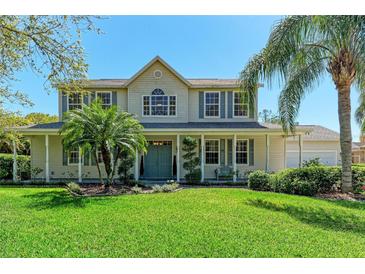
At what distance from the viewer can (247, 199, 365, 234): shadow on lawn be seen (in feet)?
22.0

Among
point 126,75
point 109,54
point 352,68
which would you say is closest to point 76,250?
point 109,54

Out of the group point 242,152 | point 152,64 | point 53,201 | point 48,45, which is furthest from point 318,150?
point 48,45

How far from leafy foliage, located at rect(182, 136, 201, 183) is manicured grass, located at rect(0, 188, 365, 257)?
5234mm

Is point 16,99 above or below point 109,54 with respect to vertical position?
below

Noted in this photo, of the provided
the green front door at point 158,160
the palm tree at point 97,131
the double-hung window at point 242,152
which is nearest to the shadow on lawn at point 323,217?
the palm tree at point 97,131

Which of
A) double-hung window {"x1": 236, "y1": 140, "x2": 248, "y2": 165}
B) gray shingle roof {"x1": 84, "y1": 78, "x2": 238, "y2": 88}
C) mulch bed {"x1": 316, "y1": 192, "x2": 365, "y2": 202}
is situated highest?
gray shingle roof {"x1": 84, "y1": 78, "x2": 238, "y2": 88}

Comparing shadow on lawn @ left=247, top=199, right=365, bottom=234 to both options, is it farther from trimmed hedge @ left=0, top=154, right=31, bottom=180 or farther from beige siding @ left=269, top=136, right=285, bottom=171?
trimmed hedge @ left=0, top=154, right=31, bottom=180

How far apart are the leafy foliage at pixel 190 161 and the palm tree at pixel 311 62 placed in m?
5.47

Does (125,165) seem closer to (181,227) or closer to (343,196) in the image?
(181,227)

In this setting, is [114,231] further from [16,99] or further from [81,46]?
[16,99]

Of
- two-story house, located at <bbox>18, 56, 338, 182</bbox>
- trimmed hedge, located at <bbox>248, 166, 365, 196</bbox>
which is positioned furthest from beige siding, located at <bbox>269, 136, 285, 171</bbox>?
trimmed hedge, located at <bbox>248, 166, 365, 196</bbox>

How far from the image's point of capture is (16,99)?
32.4 ft

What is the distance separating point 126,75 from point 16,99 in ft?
33.8

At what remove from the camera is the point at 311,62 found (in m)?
11.8
